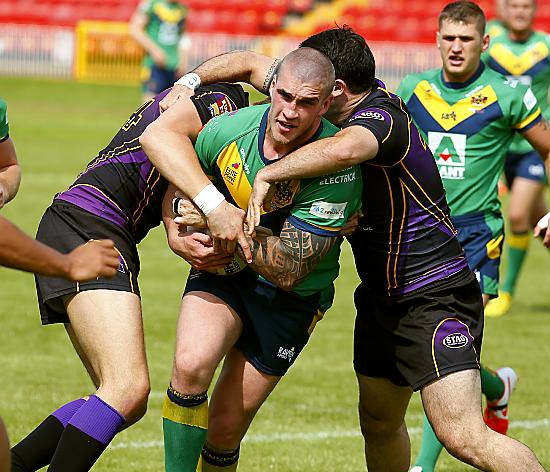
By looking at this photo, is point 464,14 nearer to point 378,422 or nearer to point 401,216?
point 401,216

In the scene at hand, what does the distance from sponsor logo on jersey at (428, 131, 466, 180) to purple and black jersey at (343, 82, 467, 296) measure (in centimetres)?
196

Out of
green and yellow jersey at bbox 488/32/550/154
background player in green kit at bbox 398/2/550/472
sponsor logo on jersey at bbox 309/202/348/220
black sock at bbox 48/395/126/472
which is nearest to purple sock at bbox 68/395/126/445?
black sock at bbox 48/395/126/472

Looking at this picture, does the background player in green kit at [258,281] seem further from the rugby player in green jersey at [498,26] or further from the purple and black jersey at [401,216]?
the rugby player in green jersey at [498,26]

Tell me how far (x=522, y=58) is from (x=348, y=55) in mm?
6009

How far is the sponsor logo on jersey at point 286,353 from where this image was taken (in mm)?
5594

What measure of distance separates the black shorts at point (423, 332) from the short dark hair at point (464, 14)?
2187 mm

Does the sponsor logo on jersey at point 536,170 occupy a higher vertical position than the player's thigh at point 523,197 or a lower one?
higher

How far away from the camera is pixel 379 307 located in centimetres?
554

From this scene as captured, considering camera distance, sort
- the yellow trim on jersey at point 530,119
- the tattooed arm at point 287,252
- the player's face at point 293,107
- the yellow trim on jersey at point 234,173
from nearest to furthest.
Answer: the player's face at point 293,107
the tattooed arm at point 287,252
the yellow trim on jersey at point 234,173
the yellow trim on jersey at point 530,119

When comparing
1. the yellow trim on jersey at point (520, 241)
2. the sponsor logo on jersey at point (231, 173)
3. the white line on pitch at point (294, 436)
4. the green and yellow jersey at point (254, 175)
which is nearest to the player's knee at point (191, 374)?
the green and yellow jersey at point (254, 175)

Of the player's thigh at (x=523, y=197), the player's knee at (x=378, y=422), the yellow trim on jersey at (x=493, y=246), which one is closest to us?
the player's knee at (x=378, y=422)

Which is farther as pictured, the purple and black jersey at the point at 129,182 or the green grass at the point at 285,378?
the green grass at the point at 285,378

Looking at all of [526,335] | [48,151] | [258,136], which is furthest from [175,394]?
[48,151]

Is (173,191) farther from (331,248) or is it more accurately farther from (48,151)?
(48,151)
